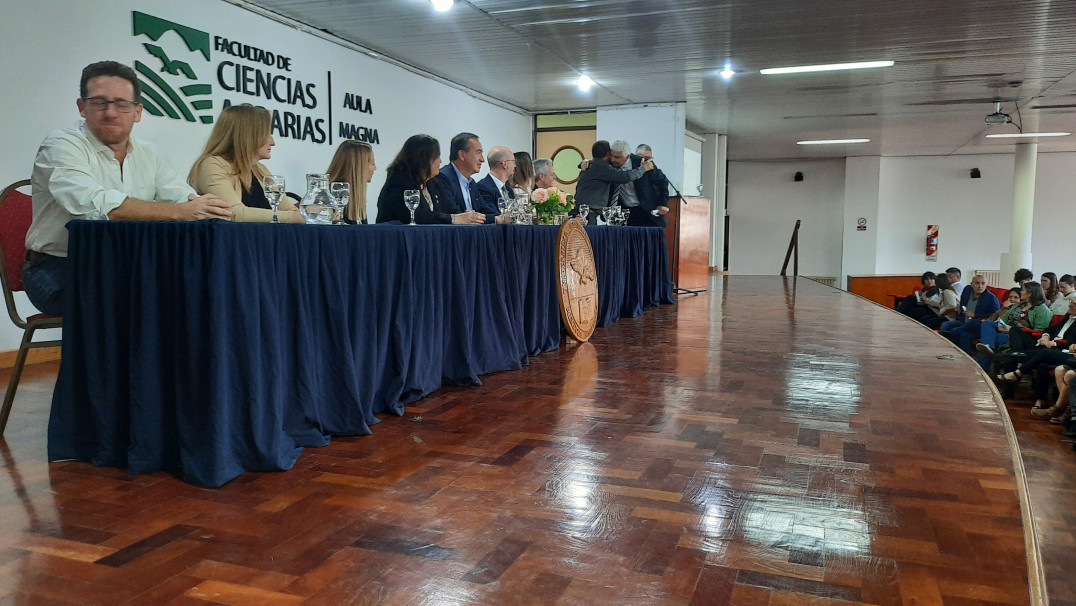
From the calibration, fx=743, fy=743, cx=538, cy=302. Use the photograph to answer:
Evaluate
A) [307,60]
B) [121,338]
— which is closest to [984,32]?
[307,60]

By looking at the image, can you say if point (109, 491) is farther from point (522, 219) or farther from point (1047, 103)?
point (1047, 103)

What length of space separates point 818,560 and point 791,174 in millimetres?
18318

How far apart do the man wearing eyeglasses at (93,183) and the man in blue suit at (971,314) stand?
9345 mm

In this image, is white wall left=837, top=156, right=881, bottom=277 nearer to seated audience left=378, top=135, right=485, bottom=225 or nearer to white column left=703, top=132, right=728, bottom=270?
white column left=703, top=132, right=728, bottom=270

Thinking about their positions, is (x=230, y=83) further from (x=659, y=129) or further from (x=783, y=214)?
(x=783, y=214)

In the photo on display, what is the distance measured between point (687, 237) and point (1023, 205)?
9.62 metres

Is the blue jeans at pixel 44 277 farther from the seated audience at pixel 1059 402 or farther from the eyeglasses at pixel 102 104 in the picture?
the seated audience at pixel 1059 402

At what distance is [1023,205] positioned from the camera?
1406 centimetres

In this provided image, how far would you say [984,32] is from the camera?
6734 mm

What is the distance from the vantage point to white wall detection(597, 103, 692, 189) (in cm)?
1052

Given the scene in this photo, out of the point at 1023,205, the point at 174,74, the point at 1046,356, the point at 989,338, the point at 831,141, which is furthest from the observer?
the point at 831,141

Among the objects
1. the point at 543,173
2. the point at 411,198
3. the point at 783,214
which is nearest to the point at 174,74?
the point at 543,173

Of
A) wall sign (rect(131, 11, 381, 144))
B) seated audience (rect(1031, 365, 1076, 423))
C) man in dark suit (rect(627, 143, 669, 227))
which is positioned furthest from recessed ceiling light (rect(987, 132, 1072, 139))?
wall sign (rect(131, 11, 381, 144))

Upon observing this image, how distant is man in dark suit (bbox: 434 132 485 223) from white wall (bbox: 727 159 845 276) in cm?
1566
